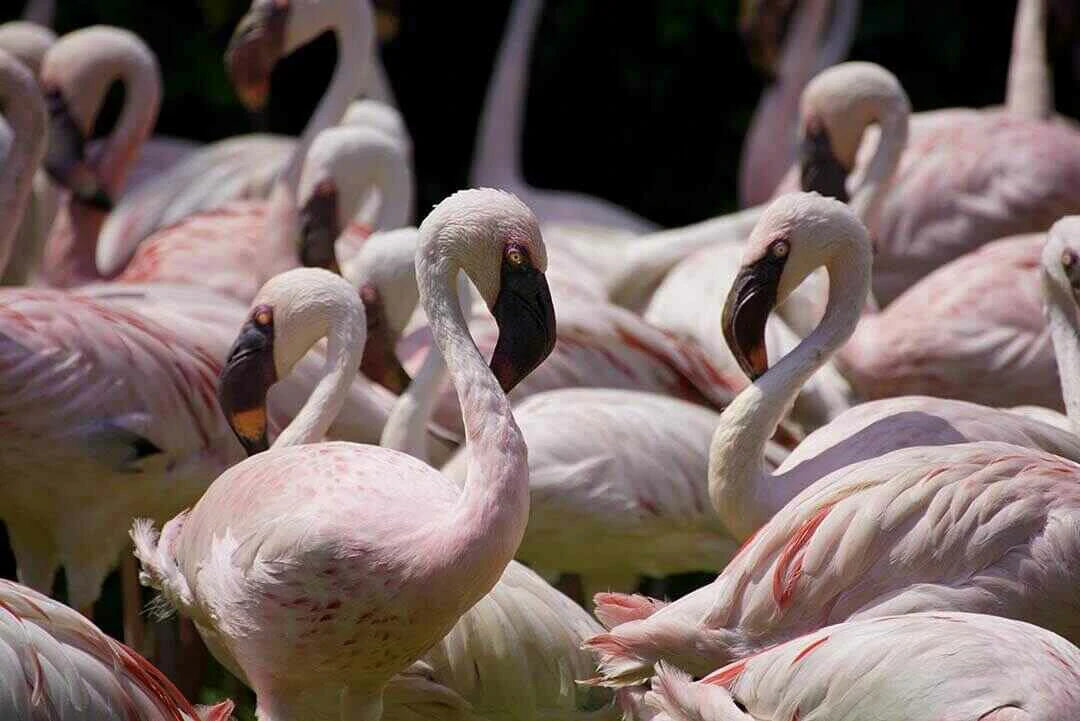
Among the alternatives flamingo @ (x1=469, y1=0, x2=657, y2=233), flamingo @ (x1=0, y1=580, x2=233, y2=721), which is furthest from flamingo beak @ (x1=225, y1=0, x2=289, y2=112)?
flamingo @ (x1=0, y1=580, x2=233, y2=721)

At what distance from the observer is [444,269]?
4086mm

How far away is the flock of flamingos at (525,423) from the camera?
12.3ft

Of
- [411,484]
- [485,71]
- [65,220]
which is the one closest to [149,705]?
[411,484]

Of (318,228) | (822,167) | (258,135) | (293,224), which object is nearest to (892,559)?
(822,167)

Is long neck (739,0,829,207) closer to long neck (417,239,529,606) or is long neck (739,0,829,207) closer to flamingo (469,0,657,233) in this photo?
flamingo (469,0,657,233)

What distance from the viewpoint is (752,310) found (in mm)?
4523

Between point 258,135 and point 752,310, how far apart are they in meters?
4.26

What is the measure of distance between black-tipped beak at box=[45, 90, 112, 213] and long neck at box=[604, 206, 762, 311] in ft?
5.53

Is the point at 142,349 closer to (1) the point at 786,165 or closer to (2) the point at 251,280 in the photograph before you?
(2) the point at 251,280

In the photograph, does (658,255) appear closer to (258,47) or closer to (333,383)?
(258,47)

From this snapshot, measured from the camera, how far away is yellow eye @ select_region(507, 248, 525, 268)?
4.00m

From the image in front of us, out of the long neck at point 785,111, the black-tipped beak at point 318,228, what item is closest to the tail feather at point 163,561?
the black-tipped beak at point 318,228

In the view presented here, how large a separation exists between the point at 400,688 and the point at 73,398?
1186mm

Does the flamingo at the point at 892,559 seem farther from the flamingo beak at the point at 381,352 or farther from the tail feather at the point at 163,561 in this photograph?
the flamingo beak at the point at 381,352
